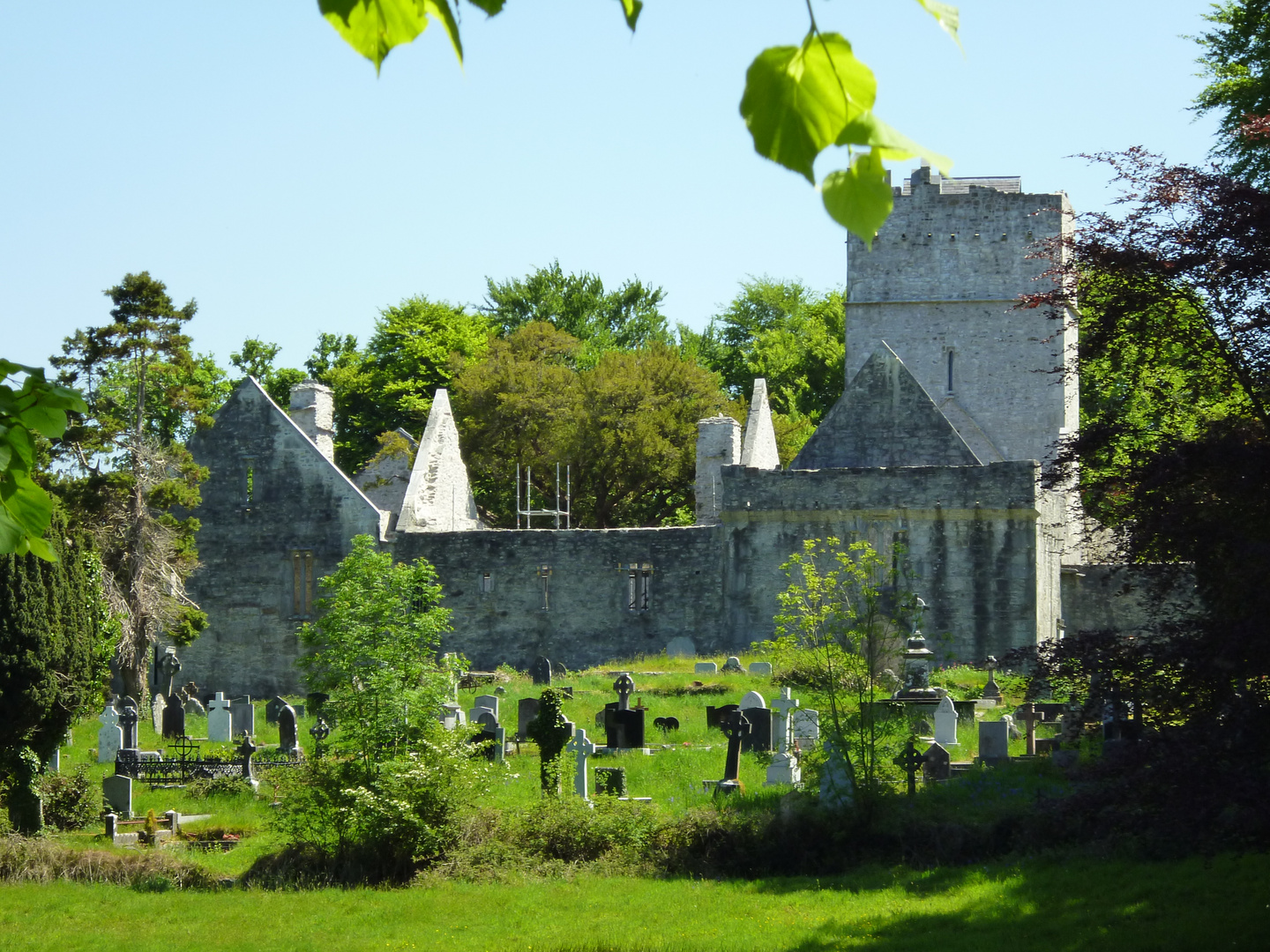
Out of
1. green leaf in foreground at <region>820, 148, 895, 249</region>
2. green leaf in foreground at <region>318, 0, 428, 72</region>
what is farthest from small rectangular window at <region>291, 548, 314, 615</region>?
green leaf in foreground at <region>820, 148, 895, 249</region>

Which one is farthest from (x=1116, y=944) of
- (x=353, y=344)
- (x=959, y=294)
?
(x=353, y=344)

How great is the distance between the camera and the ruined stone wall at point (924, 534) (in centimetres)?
2786

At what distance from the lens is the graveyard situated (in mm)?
11375

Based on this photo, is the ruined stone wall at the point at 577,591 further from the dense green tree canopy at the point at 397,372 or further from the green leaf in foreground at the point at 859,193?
the green leaf in foreground at the point at 859,193

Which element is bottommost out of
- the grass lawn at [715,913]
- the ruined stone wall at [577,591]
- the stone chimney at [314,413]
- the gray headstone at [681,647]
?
the grass lawn at [715,913]

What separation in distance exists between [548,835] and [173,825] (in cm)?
457

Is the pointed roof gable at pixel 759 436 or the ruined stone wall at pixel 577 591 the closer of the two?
the ruined stone wall at pixel 577 591

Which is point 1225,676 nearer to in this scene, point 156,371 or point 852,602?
point 852,602

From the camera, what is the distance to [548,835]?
1409 centimetres

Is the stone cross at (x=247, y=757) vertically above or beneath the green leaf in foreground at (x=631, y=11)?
beneath

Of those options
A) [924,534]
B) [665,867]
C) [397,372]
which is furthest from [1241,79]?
[397,372]

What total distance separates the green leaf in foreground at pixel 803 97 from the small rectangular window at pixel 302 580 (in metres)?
30.7

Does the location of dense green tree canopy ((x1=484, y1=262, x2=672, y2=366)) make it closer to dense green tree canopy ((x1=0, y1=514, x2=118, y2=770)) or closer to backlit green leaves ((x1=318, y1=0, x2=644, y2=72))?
dense green tree canopy ((x1=0, y1=514, x2=118, y2=770))

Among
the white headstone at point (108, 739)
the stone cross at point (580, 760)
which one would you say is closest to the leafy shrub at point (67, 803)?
the white headstone at point (108, 739)
